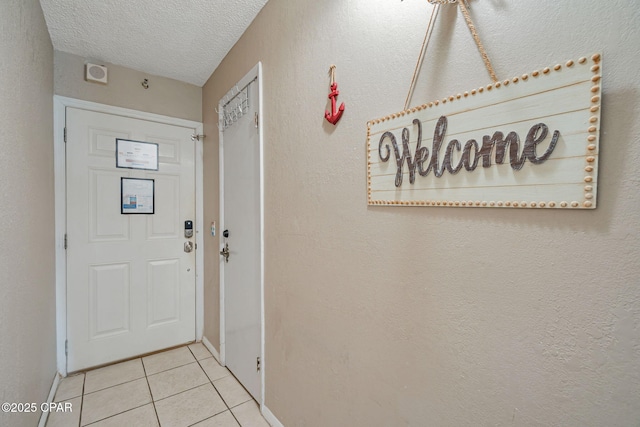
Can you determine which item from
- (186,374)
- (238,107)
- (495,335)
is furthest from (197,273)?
(495,335)

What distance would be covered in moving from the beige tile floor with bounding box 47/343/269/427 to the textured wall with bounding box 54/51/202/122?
2103 millimetres

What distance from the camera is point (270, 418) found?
59.3 inches

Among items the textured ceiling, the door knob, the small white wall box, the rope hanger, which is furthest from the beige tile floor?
the textured ceiling

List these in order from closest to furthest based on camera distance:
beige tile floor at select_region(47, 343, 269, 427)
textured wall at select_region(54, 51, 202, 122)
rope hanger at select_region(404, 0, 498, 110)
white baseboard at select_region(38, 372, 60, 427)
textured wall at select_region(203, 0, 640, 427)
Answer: textured wall at select_region(203, 0, 640, 427) → rope hanger at select_region(404, 0, 498, 110) → white baseboard at select_region(38, 372, 60, 427) → beige tile floor at select_region(47, 343, 269, 427) → textured wall at select_region(54, 51, 202, 122)

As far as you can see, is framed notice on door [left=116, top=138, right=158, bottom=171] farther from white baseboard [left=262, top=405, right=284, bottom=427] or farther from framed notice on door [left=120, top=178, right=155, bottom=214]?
white baseboard [left=262, top=405, right=284, bottom=427]

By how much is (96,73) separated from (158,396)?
240cm

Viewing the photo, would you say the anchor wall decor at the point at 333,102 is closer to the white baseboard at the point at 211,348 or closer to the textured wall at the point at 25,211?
the textured wall at the point at 25,211

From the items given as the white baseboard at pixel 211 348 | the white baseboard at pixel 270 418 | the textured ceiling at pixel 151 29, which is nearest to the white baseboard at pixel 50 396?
the white baseboard at pixel 211 348

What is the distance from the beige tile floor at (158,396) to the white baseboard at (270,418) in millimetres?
30

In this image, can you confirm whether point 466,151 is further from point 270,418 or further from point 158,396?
point 158,396

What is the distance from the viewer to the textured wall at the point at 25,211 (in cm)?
98

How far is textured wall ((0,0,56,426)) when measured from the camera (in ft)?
3.21

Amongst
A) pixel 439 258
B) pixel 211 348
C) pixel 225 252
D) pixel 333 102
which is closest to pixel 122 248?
pixel 225 252

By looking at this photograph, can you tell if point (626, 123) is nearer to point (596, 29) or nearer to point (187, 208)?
point (596, 29)
